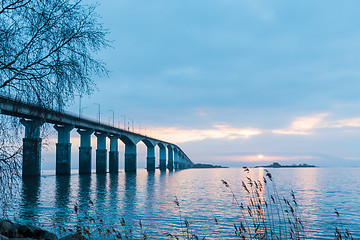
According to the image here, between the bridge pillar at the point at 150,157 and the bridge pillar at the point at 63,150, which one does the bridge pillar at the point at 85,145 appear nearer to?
the bridge pillar at the point at 63,150

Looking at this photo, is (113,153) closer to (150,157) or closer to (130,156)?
(130,156)

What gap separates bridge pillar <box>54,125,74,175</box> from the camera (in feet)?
239

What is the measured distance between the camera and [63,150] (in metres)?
73.1

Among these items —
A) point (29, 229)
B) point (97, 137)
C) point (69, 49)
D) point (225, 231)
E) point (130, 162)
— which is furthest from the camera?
point (130, 162)

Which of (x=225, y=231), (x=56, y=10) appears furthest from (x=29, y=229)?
(x=225, y=231)

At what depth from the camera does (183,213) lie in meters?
23.3

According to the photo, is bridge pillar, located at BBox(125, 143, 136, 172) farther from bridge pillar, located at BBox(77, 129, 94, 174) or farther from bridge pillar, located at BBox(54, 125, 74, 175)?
bridge pillar, located at BBox(54, 125, 74, 175)

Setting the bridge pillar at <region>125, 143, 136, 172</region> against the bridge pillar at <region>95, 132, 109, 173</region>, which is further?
the bridge pillar at <region>125, 143, 136, 172</region>

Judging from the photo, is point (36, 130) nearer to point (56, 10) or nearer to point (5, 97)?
point (5, 97)

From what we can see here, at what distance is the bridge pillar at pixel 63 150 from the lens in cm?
7281

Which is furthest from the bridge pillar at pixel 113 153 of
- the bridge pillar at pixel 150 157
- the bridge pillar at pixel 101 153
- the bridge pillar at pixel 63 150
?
the bridge pillar at pixel 150 157

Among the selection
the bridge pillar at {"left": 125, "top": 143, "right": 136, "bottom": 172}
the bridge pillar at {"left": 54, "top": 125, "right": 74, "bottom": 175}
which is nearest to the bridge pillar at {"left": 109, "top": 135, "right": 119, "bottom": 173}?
the bridge pillar at {"left": 125, "top": 143, "right": 136, "bottom": 172}

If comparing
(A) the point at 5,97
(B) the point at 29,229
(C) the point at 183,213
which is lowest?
(C) the point at 183,213

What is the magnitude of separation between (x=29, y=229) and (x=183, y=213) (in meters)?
13.5
